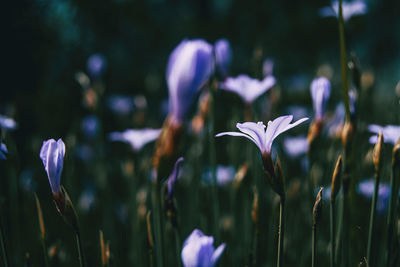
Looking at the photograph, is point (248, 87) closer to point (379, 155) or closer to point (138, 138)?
point (138, 138)

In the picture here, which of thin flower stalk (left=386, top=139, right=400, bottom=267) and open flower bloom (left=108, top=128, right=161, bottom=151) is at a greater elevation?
open flower bloom (left=108, top=128, right=161, bottom=151)

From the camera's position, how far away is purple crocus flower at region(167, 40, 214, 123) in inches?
18.0

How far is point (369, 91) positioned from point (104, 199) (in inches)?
46.0

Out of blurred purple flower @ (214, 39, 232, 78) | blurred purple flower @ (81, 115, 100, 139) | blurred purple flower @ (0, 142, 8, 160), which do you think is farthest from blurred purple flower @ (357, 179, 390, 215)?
blurred purple flower @ (81, 115, 100, 139)

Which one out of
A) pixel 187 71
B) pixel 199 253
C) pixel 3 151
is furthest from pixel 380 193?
pixel 3 151

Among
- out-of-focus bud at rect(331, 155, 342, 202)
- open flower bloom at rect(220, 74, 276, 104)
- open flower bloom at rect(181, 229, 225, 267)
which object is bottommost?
open flower bloom at rect(181, 229, 225, 267)

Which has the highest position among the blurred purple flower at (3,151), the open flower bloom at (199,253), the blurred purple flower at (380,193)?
the blurred purple flower at (3,151)

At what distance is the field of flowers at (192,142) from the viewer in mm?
622

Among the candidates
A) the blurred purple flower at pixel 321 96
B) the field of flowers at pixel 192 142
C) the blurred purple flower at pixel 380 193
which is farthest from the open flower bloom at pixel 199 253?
the blurred purple flower at pixel 380 193

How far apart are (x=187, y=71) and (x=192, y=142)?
61.8 inches

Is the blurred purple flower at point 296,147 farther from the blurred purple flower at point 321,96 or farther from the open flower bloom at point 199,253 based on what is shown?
the open flower bloom at point 199,253

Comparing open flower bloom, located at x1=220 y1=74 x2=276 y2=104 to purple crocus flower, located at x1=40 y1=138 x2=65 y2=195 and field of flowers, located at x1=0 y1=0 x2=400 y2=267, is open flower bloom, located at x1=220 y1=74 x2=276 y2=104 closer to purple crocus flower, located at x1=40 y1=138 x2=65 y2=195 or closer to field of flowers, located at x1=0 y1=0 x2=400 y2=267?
field of flowers, located at x1=0 y1=0 x2=400 y2=267

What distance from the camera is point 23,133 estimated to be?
2.47 m

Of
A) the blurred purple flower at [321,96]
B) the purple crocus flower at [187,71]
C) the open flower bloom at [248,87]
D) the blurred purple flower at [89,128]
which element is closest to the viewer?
the purple crocus flower at [187,71]
